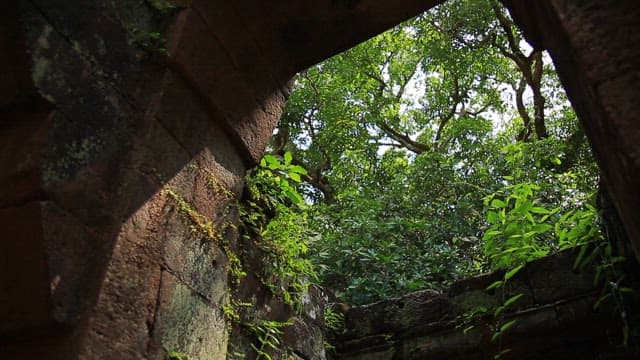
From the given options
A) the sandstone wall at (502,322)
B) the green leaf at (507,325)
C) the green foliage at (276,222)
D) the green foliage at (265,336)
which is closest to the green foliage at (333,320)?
the sandstone wall at (502,322)

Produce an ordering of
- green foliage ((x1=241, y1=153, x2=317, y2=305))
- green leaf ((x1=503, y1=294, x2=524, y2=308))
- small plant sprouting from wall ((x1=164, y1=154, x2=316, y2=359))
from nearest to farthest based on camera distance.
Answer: small plant sprouting from wall ((x1=164, y1=154, x2=316, y2=359)) < green foliage ((x1=241, y1=153, x2=317, y2=305)) < green leaf ((x1=503, y1=294, x2=524, y2=308))

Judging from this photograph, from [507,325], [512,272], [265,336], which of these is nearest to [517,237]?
[512,272]

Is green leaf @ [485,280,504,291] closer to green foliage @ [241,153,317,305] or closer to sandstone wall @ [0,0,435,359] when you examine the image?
green foliage @ [241,153,317,305]

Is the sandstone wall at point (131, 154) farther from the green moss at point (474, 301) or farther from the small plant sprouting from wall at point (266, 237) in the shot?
the green moss at point (474, 301)

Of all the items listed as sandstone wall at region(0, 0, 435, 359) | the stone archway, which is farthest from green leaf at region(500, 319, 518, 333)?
sandstone wall at region(0, 0, 435, 359)

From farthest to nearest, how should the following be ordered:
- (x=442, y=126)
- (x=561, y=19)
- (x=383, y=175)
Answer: (x=442, y=126), (x=383, y=175), (x=561, y=19)

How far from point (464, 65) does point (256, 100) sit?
279 inches

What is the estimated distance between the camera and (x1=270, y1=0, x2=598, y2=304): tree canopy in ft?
18.6

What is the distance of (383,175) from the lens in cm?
850

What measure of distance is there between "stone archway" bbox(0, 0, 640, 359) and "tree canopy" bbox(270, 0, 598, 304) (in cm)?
186

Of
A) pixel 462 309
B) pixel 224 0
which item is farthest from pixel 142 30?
pixel 462 309

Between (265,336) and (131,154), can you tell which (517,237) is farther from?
(131,154)

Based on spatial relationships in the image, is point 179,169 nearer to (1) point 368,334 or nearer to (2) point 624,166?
(2) point 624,166

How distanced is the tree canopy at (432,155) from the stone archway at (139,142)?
1861mm
